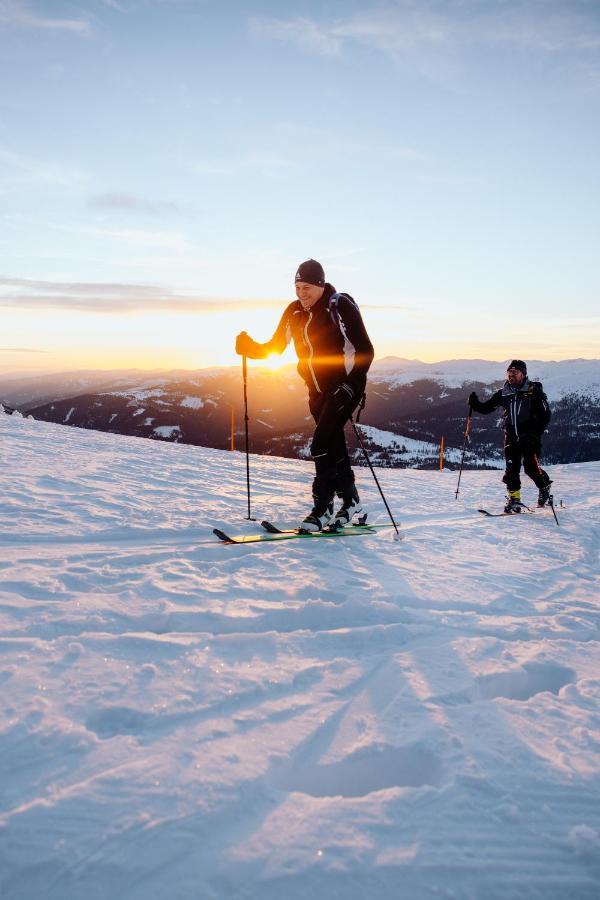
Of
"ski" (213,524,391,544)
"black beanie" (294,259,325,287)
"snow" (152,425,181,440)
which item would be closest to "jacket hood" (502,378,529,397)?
"ski" (213,524,391,544)

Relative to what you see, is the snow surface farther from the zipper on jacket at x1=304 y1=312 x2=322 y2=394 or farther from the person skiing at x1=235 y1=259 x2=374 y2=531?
the zipper on jacket at x1=304 y1=312 x2=322 y2=394

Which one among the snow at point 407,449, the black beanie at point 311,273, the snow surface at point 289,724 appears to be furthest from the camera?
the snow at point 407,449

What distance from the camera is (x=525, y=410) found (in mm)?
8578

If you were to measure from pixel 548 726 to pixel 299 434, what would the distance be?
17526 cm

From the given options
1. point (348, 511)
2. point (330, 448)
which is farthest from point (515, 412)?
point (330, 448)

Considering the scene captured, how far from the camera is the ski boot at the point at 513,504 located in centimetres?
816

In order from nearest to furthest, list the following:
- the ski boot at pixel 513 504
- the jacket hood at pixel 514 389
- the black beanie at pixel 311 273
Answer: the black beanie at pixel 311 273
the ski boot at pixel 513 504
the jacket hood at pixel 514 389

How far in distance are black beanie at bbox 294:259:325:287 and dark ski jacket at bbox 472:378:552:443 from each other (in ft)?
14.3

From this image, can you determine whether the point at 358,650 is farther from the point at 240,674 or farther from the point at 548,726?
the point at 548,726

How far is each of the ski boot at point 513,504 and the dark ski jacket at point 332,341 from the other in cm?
372

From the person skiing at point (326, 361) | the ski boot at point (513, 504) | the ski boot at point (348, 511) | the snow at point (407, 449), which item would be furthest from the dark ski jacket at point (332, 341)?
the snow at point (407, 449)

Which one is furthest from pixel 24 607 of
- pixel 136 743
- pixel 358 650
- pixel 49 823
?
pixel 358 650

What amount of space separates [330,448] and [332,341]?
114 centimetres

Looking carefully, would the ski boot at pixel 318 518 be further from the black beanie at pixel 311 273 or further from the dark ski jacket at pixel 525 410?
the dark ski jacket at pixel 525 410
